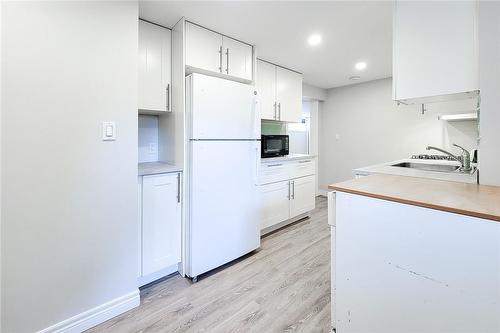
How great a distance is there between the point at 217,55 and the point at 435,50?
66.0 inches

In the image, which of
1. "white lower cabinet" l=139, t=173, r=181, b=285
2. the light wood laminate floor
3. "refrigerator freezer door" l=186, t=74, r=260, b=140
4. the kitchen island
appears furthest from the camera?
"refrigerator freezer door" l=186, t=74, r=260, b=140

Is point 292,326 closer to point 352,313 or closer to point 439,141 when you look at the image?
point 352,313

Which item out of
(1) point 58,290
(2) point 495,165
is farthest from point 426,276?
(1) point 58,290

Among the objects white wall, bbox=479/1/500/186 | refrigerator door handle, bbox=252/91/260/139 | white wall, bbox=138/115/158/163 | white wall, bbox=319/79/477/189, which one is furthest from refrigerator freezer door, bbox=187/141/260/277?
white wall, bbox=319/79/477/189

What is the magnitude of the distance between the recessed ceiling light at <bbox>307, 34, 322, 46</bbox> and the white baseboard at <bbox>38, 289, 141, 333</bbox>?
2.68m

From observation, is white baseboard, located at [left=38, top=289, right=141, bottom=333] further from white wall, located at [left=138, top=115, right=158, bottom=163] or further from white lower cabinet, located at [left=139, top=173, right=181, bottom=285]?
white wall, located at [left=138, top=115, right=158, bottom=163]

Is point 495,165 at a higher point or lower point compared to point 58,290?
higher

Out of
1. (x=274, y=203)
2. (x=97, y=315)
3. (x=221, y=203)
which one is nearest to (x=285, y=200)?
(x=274, y=203)

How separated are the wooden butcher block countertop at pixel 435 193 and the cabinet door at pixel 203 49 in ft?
5.22

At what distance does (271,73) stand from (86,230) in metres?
2.73

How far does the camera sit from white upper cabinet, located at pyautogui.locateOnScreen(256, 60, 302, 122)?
10.4ft

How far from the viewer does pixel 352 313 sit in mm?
1256

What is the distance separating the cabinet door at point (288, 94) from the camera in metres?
3.38

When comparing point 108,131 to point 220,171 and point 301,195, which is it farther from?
point 301,195
